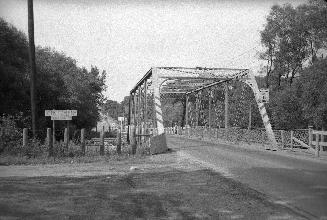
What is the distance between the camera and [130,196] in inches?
274

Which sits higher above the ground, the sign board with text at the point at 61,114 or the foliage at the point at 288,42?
the foliage at the point at 288,42

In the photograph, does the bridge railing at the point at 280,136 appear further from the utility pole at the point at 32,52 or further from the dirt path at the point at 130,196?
the utility pole at the point at 32,52

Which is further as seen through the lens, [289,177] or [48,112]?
[48,112]

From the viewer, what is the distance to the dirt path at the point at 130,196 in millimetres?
5621

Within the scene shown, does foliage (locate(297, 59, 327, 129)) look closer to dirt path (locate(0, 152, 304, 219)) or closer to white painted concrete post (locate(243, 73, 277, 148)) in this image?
white painted concrete post (locate(243, 73, 277, 148))

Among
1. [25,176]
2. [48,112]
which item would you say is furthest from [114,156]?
[25,176]

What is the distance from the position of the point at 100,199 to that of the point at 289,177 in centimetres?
509

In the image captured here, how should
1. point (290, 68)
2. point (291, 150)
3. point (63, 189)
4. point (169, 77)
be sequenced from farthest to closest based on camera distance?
point (290, 68), point (169, 77), point (291, 150), point (63, 189)

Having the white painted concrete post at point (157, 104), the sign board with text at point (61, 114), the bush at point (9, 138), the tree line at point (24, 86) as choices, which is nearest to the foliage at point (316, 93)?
the white painted concrete post at point (157, 104)

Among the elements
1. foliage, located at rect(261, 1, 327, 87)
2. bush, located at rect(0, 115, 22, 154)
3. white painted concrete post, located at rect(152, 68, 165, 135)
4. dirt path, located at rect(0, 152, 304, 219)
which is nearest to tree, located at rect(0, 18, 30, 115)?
bush, located at rect(0, 115, 22, 154)

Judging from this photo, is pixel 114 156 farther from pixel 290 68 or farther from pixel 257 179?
pixel 290 68

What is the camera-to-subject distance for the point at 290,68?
34.5m

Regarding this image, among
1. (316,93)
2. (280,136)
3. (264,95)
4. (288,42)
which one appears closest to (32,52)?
(264,95)

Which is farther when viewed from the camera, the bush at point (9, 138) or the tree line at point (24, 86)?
the tree line at point (24, 86)
